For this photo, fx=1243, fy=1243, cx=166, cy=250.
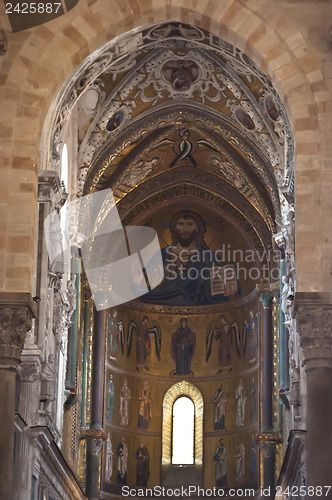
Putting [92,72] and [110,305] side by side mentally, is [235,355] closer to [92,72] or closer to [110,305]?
[110,305]

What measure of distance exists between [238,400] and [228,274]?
3.45m

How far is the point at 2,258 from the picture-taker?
19.7 metres

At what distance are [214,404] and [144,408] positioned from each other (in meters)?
1.91

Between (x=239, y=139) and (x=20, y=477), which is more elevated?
(x=239, y=139)

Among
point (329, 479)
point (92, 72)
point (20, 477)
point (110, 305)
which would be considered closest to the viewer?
point (329, 479)

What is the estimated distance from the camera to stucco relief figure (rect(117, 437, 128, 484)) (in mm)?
32781

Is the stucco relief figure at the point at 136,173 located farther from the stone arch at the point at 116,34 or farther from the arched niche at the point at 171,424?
the stone arch at the point at 116,34

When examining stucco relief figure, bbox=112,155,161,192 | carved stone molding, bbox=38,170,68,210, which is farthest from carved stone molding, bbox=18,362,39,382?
stucco relief figure, bbox=112,155,161,192

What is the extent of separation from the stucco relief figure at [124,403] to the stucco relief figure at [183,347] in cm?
160

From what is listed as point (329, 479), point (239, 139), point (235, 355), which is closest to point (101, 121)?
point (239, 139)

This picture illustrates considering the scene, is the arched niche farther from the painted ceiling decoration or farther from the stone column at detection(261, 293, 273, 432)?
the painted ceiling decoration

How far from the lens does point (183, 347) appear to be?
1362 inches

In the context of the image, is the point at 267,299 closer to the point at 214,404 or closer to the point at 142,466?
the point at 214,404

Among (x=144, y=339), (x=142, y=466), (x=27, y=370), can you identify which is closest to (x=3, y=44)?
(x=27, y=370)
